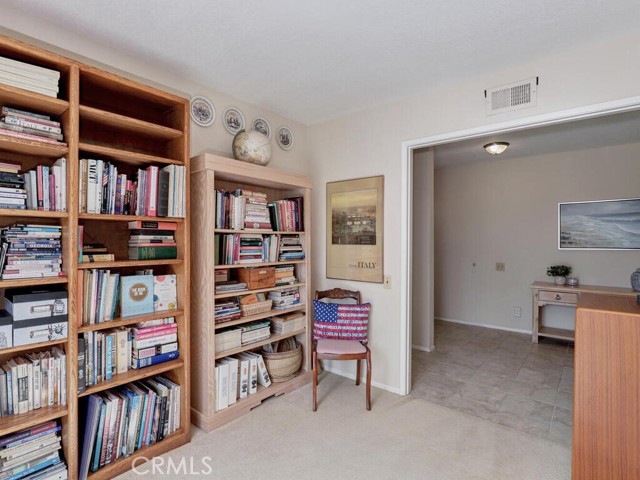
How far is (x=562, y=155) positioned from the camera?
14.0ft

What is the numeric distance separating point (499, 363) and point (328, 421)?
2.20m

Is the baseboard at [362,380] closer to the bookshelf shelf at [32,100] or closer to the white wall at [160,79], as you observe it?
the white wall at [160,79]

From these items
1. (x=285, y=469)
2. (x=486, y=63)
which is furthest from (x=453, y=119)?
(x=285, y=469)

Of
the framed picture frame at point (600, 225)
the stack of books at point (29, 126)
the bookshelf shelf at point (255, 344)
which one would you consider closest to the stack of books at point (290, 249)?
the bookshelf shelf at point (255, 344)

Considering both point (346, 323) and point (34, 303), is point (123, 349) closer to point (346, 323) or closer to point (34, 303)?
point (34, 303)

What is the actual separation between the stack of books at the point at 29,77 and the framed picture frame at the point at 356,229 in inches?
85.7

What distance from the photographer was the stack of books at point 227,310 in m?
2.33

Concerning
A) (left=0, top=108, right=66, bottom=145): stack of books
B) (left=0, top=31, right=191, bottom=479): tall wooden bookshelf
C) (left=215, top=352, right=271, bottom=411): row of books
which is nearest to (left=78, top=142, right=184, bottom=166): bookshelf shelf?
(left=0, top=31, right=191, bottom=479): tall wooden bookshelf

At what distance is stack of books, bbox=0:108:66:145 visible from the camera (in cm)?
153

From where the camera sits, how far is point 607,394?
1.53m

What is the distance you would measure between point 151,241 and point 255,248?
79 centimetres

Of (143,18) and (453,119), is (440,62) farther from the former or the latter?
(143,18)

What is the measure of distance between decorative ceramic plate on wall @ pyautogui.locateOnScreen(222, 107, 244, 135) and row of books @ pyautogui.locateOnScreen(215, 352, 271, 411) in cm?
185

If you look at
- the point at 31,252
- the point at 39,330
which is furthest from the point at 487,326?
the point at 31,252
